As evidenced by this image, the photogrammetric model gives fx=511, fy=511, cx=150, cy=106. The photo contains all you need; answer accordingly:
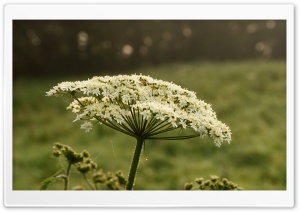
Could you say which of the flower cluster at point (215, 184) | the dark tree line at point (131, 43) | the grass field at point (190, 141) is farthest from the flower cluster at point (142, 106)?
the grass field at point (190, 141)

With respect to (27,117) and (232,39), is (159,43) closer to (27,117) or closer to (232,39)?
(232,39)

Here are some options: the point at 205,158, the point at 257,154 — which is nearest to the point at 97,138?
the point at 205,158

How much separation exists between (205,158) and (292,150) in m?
2.17

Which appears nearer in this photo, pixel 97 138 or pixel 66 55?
pixel 66 55

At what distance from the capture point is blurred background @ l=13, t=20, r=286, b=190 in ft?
15.6

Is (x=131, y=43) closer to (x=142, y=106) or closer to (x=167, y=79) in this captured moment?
(x=167, y=79)

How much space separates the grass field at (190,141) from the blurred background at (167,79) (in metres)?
0.01

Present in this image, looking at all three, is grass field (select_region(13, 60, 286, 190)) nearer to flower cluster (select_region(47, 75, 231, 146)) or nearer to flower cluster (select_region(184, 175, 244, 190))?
flower cluster (select_region(184, 175, 244, 190))

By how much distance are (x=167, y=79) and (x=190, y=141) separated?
1.31 m

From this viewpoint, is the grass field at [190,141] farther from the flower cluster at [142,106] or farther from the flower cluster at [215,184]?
the flower cluster at [142,106]

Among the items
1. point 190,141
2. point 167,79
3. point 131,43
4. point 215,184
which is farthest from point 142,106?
point 190,141

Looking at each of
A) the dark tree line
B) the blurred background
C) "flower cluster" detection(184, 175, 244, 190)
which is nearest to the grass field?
the blurred background

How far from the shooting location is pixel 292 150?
4141 mm

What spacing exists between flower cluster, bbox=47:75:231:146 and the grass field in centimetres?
234
